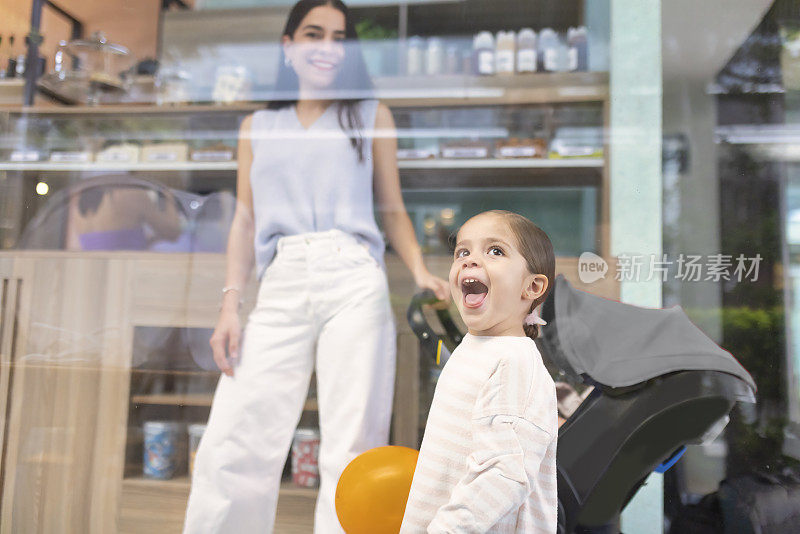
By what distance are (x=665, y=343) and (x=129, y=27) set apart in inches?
93.2

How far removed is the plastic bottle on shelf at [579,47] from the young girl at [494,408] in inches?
48.3

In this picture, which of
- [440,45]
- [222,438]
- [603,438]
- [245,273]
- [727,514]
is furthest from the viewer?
[440,45]

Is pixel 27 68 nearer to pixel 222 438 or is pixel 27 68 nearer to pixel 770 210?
pixel 222 438

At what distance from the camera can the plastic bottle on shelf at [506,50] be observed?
2432 mm

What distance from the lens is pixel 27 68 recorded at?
2.58 meters

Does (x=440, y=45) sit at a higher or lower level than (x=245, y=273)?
higher

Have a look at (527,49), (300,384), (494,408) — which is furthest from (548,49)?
(494,408)

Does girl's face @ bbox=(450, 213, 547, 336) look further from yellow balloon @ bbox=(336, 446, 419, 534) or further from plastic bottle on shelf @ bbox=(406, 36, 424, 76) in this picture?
plastic bottle on shelf @ bbox=(406, 36, 424, 76)

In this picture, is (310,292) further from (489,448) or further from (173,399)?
(489,448)

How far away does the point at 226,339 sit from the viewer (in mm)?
2252

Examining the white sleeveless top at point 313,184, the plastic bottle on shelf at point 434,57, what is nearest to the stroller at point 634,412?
the white sleeveless top at point 313,184

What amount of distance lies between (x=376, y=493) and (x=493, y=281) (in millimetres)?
609

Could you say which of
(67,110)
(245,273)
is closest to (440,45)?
(245,273)

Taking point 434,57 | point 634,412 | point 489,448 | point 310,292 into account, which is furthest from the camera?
point 434,57
